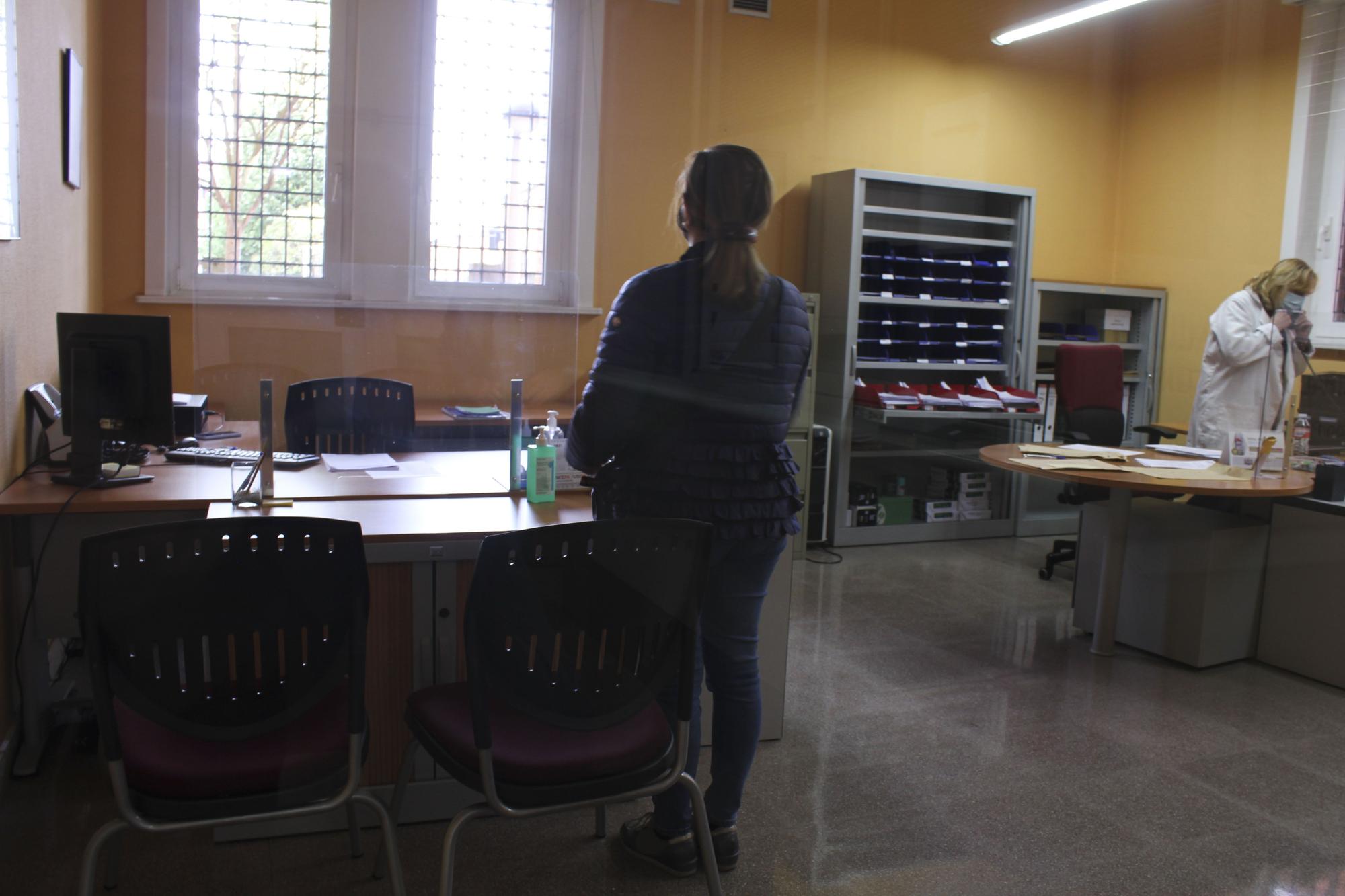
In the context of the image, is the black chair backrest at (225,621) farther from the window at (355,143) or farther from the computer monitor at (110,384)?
the window at (355,143)

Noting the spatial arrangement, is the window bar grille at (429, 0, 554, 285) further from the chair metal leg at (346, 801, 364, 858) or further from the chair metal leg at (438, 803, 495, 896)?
the chair metal leg at (438, 803, 495, 896)

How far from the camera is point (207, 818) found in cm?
146

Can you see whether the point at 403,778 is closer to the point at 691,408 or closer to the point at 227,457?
the point at 691,408

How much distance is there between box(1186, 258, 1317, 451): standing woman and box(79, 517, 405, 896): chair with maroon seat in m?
2.09

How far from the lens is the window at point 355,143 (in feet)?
8.92

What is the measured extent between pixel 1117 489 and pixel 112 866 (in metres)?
3.17

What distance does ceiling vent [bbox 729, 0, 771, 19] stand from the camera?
10.5 feet

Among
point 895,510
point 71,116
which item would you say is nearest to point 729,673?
point 895,510

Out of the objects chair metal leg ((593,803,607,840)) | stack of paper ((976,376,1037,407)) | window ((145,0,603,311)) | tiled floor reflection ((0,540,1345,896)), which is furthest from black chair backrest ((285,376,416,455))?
stack of paper ((976,376,1037,407))

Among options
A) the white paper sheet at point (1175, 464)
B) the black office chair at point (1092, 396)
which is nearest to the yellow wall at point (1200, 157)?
the black office chair at point (1092, 396)

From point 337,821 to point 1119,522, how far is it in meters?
2.75

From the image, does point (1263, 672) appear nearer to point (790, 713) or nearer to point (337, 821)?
point (790, 713)

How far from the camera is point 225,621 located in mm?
1464

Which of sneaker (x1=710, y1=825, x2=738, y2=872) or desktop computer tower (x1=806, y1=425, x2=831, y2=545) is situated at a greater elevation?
desktop computer tower (x1=806, y1=425, x2=831, y2=545)
